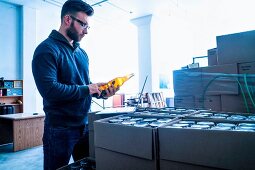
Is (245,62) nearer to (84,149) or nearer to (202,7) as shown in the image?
(84,149)

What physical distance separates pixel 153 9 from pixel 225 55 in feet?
17.6

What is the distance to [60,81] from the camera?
3.84 ft

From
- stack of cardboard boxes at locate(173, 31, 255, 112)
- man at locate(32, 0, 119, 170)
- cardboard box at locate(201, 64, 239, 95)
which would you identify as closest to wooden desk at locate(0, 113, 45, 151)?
man at locate(32, 0, 119, 170)

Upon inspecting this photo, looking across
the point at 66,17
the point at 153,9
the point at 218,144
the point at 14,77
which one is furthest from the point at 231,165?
the point at 153,9

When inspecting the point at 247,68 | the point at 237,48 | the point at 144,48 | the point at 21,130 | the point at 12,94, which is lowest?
the point at 21,130

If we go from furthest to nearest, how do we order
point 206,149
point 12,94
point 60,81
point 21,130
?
point 12,94 → point 21,130 → point 60,81 → point 206,149

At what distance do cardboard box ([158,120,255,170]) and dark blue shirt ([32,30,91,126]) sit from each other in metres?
0.60

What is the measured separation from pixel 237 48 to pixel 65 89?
3.52 ft

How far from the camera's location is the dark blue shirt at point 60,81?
1052 millimetres

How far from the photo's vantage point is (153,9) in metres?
6.34

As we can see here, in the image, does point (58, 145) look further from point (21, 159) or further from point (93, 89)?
point (21, 159)

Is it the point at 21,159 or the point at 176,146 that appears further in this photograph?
the point at 21,159

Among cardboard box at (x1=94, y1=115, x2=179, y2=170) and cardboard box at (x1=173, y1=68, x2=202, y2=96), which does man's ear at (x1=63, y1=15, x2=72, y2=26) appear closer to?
cardboard box at (x1=94, y1=115, x2=179, y2=170)

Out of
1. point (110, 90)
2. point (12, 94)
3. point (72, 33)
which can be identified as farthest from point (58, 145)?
point (12, 94)
